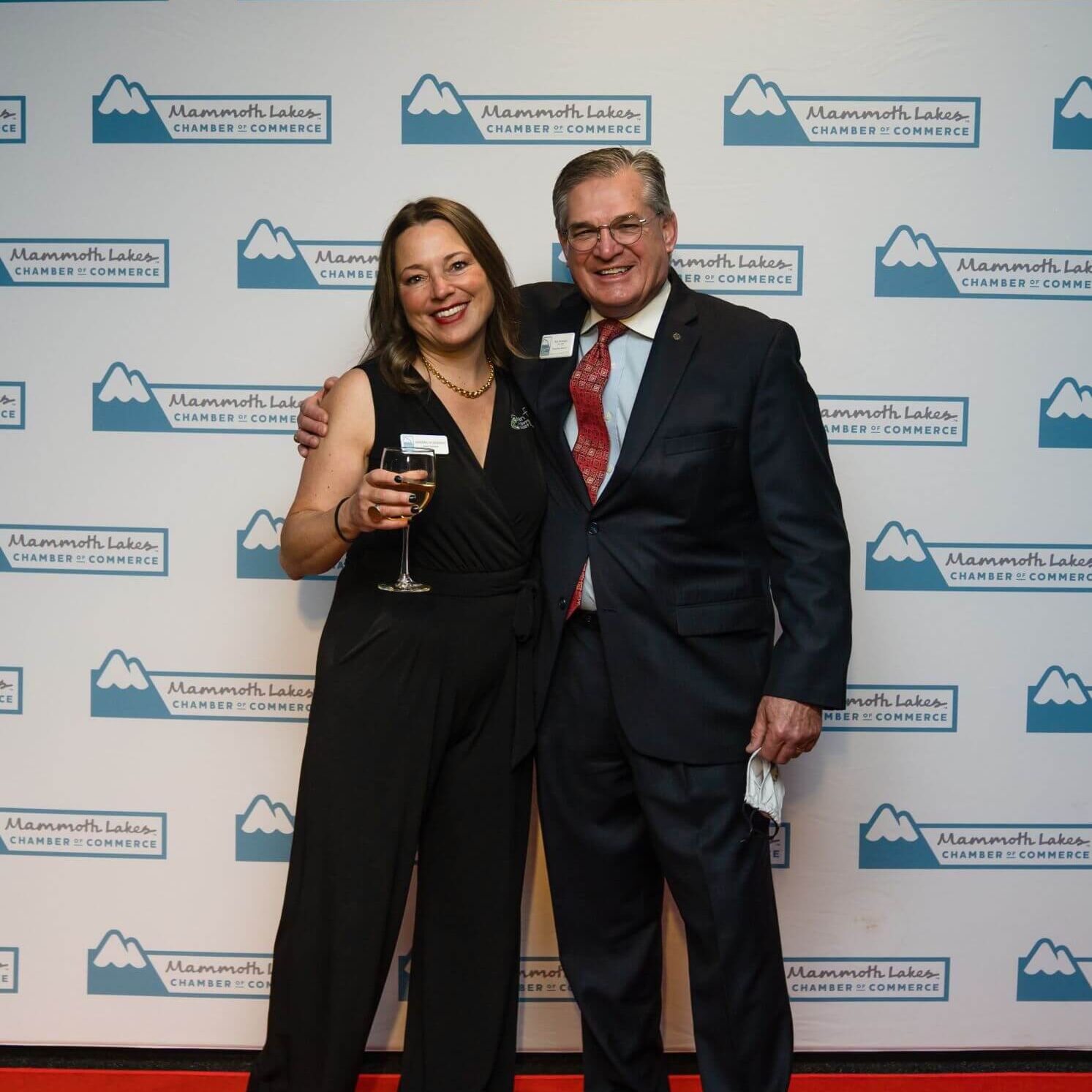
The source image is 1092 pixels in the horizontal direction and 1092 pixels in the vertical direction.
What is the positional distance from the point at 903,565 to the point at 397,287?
129 cm

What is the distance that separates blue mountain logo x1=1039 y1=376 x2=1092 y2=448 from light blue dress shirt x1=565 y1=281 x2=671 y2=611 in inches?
39.1

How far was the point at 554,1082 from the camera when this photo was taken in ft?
7.91

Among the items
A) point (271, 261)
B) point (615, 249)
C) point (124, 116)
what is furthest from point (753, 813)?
point (124, 116)

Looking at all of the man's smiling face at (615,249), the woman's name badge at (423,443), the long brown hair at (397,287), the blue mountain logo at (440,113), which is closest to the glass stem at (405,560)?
the woman's name badge at (423,443)

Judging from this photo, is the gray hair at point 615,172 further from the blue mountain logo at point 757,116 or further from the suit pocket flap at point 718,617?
the suit pocket flap at point 718,617

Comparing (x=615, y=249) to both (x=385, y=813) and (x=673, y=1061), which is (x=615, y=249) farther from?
(x=673, y=1061)

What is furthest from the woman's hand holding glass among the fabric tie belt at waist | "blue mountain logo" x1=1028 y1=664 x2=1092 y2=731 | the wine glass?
"blue mountain logo" x1=1028 y1=664 x2=1092 y2=731

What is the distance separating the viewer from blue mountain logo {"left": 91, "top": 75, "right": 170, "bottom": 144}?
239 centimetres

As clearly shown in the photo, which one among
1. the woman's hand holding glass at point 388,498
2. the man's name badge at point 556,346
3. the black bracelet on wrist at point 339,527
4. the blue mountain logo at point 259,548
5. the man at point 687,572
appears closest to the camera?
the woman's hand holding glass at point 388,498

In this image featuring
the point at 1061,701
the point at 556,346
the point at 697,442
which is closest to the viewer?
the point at 697,442

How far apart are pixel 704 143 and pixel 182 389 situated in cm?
129

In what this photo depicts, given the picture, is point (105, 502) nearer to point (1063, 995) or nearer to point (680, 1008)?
point (680, 1008)

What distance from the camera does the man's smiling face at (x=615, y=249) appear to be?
1901mm

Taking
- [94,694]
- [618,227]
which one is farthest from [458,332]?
[94,694]
